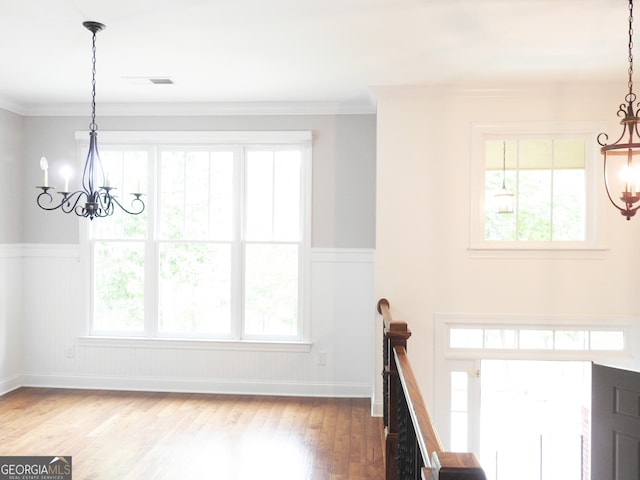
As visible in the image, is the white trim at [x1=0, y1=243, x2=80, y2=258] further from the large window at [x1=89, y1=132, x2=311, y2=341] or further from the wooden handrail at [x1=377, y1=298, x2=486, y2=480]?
the wooden handrail at [x1=377, y1=298, x2=486, y2=480]

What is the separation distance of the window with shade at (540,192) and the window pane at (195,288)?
2435 mm

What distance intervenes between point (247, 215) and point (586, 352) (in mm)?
3238

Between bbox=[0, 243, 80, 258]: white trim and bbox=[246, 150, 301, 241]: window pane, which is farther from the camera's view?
bbox=[0, 243, 80, 258]: white trim

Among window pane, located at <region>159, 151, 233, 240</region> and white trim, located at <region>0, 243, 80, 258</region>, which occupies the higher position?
window pane, located at <region>159, 151, 233, 240</region>

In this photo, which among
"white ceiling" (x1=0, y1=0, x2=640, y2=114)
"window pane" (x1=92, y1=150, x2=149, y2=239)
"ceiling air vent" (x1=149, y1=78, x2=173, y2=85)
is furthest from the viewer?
"window pane" (x1=92, y1=150, x2=149, y2=239)

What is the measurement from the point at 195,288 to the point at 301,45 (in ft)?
8.85

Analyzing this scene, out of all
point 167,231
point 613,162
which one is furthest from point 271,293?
point 613,162

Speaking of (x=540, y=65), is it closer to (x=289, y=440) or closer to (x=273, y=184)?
(x=273, y=184)

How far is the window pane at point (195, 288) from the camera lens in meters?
4.96

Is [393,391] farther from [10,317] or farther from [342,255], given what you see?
[10,317]

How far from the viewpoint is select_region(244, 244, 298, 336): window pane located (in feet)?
16.1

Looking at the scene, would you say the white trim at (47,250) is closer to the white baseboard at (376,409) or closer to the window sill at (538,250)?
the white baseboard at (376,409)

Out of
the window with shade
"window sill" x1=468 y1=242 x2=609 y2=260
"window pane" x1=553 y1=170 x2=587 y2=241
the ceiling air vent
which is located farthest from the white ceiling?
"window sill" x1=468 y1=242 x2=609 y2=260

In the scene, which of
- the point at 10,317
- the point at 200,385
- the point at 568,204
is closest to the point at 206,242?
the point at 200,385
